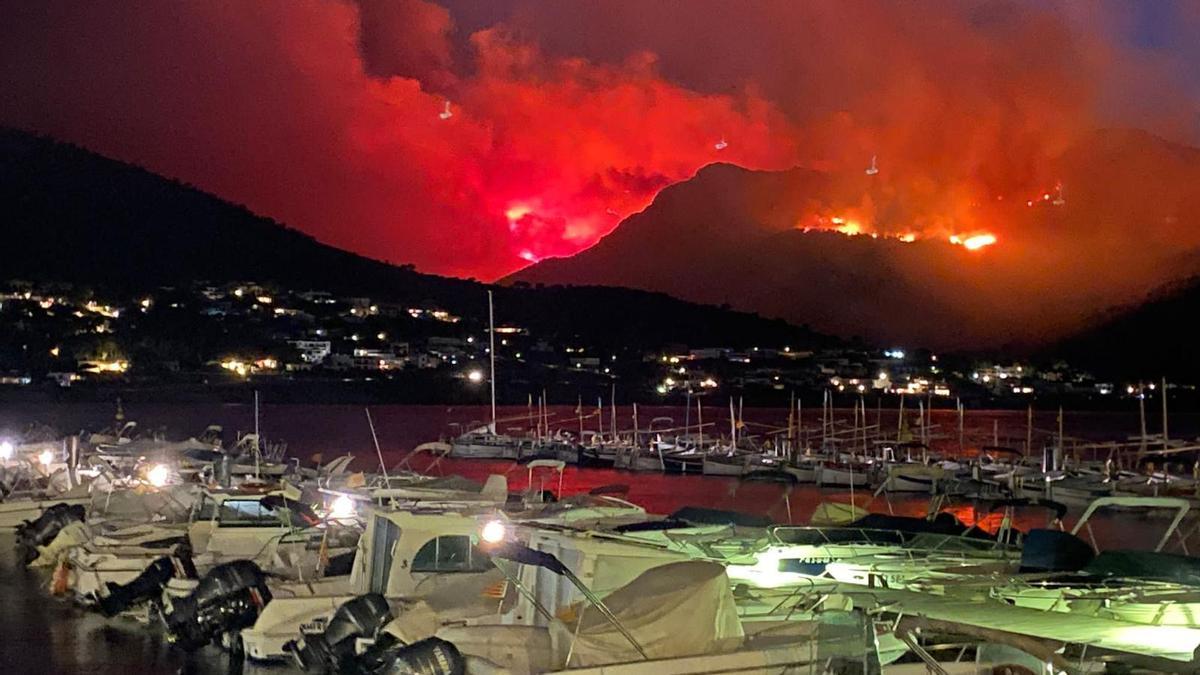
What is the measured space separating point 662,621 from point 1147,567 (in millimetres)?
8639

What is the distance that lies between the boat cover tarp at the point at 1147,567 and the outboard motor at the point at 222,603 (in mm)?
13328

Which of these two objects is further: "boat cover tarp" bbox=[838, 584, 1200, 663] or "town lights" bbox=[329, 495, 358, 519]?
"town lights" bbox=[329, 495, 358, 519]

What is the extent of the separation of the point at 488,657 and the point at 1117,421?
→ 178m

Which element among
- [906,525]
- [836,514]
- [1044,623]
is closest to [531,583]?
[1044,623]

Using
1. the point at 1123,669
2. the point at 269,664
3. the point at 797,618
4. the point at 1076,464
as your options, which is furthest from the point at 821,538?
the point at 1076,464

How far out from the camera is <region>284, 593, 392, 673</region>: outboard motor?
1842cm

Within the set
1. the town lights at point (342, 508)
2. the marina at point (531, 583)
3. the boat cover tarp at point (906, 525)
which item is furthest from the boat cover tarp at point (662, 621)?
the town lights at point (342, 508)

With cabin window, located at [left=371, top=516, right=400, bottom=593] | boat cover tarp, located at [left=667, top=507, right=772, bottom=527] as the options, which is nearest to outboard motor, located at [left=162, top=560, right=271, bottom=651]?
cabin window, located at [left=371, top=516, right=400, bottom=593]

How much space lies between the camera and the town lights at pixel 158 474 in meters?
39.8

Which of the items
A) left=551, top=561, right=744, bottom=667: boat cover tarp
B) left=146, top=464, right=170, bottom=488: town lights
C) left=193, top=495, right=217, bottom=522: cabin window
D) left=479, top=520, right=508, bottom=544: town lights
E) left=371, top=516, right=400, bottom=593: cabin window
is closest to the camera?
left=551, top=561, right=744, bottom=667: boat cover tarp

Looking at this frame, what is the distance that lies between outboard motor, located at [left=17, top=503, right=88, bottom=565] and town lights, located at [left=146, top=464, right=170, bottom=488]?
12.7ft

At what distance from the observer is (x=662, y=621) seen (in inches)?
513

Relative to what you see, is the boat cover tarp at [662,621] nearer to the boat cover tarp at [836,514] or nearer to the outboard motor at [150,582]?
the outboard motor at [150,582]

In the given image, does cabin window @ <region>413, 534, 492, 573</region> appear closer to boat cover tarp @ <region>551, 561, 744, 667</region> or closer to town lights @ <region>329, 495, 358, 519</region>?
boat cover tarp @ <region>551, 561, 744, 667</region>
